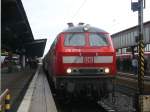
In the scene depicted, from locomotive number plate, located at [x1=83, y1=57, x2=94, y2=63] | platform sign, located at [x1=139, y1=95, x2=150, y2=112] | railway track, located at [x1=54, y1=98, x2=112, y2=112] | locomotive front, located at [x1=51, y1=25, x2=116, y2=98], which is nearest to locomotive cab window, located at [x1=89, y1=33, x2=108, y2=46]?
locomotive front, located at [x1=51, y1=25, x2=116, y2=98]

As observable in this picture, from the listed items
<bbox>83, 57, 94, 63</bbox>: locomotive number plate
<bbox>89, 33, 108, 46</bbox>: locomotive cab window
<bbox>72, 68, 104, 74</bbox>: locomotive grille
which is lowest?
<bbox>72, 68, 104, 74</bbox>: locomotive grille

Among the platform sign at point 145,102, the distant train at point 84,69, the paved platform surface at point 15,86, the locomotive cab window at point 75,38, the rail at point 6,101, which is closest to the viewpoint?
the rail at point 6,101

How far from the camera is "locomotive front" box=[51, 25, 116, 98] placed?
15359mm

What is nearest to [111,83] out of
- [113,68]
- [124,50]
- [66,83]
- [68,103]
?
[113,68]

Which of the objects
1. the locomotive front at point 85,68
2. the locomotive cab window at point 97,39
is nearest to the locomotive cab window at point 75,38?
the locomotive front at point 85,68

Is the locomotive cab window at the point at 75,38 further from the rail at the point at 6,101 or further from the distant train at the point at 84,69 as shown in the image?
Answer: the rail at the point at 6,101

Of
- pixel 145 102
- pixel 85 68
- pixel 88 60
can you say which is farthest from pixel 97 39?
pixel 145 102

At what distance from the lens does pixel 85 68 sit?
15.5 m

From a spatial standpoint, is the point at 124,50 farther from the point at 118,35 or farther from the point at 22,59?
the point at 22,59

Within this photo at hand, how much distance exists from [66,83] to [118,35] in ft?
110

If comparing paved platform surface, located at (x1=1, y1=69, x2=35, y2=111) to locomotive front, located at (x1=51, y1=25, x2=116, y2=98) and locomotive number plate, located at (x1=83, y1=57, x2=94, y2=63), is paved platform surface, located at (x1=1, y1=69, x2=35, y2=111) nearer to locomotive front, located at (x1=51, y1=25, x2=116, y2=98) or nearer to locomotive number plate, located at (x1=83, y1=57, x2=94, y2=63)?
locomotive front, located at (x1=51, y1=25, x2=116, y2=98)

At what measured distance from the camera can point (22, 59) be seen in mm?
66375

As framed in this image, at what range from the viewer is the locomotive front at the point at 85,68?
605 inches

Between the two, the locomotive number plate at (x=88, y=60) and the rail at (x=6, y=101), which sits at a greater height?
the locomotive number plate at (x=88, y=60)
